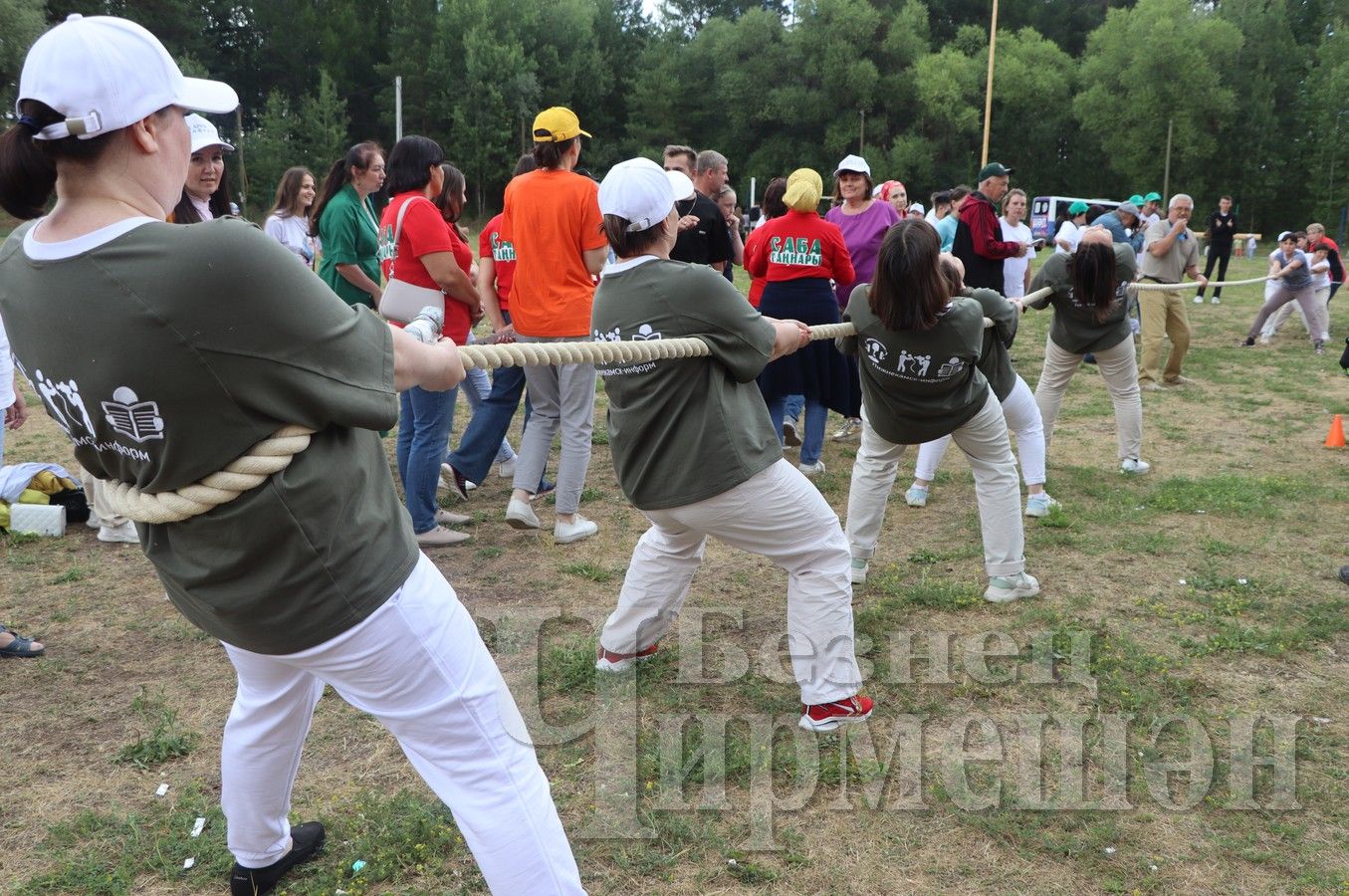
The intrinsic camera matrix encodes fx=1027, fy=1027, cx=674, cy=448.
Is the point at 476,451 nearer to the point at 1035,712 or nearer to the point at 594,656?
the point at 594,656

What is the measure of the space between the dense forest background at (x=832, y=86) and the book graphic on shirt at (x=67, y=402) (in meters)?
43.3

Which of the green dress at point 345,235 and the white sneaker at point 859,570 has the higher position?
the green dress at point 345,235

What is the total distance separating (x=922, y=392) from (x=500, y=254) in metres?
2.74

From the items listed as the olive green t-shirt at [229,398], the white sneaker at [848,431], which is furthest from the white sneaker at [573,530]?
the olive green t-shirt at [229,398]

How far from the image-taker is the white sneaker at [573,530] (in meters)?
5.82

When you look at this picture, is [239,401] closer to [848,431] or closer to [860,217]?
[860,217]

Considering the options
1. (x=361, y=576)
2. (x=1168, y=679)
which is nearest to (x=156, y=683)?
(x=361, y=576)

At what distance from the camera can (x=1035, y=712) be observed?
3.86m

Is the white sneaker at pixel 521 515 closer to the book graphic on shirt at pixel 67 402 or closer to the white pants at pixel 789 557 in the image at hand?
the white pants at pixel 789 557

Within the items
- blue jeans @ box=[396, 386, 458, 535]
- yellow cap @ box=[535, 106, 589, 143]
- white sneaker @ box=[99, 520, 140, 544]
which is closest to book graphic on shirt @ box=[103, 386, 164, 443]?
blue jeans @ box=[396, 386, 458, 535]

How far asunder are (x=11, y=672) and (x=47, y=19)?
45.0 metres

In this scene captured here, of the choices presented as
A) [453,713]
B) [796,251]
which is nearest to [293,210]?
[796,251]

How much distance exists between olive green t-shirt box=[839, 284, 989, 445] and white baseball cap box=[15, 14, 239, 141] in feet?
9.99

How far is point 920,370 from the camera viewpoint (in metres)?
4.35
